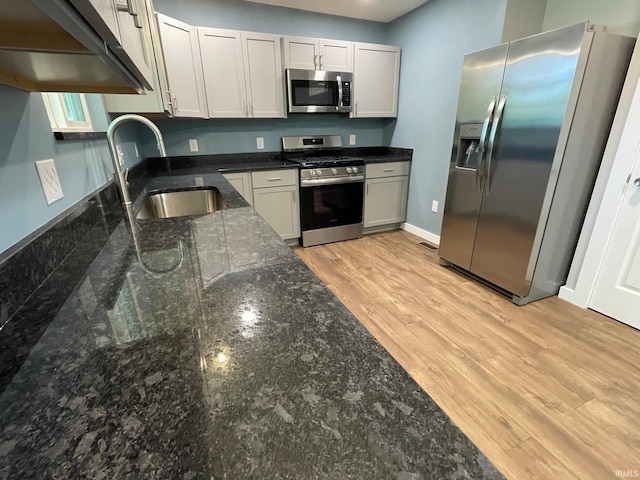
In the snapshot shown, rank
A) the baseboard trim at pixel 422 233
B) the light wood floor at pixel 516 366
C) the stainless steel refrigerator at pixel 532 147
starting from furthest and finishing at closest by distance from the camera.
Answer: the baseboard trim at pixel 422 233
the stainless steel refrigerator at pixel 532 147
the light wood floor at pixel 516 366

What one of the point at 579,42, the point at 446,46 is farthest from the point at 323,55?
the point at 579,42

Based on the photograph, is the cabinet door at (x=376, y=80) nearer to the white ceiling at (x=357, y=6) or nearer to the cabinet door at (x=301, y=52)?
the white ceiling at (x=357, y=6)

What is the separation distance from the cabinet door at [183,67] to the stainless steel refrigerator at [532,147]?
2320mm

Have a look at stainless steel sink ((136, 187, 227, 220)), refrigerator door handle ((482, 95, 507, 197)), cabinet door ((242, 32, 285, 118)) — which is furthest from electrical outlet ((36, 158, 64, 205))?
refrigerator door handle ((482, 95, 507, 197))

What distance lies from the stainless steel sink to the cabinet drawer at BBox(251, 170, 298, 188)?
1.07 m

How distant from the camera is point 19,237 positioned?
705mm

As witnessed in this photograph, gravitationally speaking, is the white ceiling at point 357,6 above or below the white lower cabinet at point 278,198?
above

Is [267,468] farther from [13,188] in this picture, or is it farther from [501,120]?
[501,120]

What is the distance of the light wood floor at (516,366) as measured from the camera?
3.92 ft

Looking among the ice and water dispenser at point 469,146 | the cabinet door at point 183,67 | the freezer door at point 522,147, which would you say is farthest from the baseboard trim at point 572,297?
the cabinet door at point 183,67

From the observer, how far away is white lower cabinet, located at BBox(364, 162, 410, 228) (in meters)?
3.40

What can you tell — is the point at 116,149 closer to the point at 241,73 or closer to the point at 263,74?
the point at 241,73

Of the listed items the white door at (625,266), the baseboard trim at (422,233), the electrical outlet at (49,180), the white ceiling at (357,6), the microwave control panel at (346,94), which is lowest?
the baseboard trim at (422,233)

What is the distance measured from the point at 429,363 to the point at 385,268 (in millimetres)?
1225
